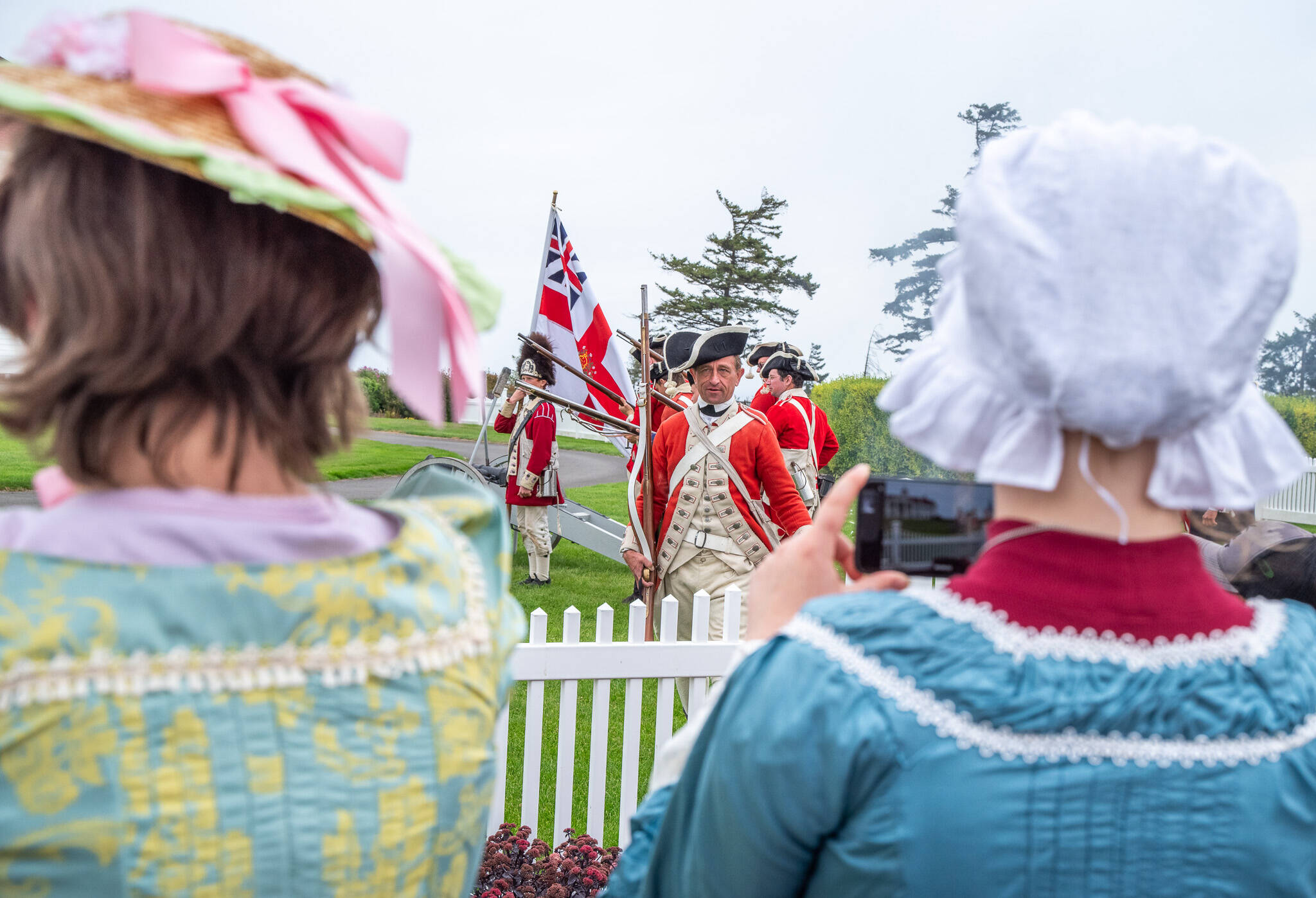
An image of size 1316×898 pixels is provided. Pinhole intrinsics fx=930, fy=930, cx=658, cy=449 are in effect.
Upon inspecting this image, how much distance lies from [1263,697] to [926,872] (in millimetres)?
364

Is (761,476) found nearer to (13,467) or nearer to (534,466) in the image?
(534,466)

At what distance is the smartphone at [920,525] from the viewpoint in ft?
3.39

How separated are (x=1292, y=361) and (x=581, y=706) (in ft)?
44.6

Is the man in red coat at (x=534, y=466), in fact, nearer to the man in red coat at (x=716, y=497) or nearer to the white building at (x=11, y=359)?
the man in red coat at (x=716, y=497)

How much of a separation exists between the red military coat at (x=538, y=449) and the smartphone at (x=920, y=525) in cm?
666

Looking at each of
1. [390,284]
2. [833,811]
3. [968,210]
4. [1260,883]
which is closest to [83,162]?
[390,284]

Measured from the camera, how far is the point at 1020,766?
2.73ft

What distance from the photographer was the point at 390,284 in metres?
0.86

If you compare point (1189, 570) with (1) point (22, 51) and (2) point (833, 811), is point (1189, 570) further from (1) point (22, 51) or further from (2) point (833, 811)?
(1) point (22, 51)

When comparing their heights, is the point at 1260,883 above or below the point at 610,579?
above

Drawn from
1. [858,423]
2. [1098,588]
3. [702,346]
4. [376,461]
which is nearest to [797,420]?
[702,346]

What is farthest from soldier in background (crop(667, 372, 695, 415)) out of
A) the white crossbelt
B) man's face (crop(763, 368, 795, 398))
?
man's face (crop(763, 368, 795, 398))

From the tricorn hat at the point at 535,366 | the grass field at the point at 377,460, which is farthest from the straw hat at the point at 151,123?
the grass field at the point at 377,460

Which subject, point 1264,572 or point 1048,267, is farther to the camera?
point 1264,572
